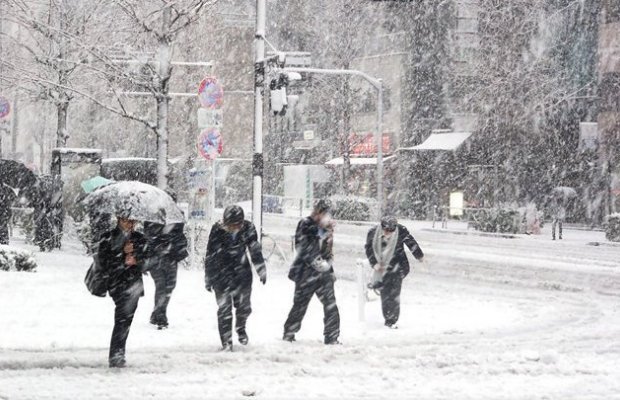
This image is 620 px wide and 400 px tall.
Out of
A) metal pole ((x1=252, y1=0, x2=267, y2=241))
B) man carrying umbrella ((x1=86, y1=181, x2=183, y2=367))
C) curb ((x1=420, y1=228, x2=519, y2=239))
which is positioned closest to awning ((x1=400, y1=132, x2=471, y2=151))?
curb ((x1=420, y1=228, x2=519, y2=239))

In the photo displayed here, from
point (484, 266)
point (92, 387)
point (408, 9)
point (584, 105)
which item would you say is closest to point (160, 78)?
point (484, 266)

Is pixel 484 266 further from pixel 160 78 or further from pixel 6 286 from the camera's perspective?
pixel 6 286

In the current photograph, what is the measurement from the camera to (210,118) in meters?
17.0

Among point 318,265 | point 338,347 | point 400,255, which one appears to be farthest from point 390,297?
point 318,265

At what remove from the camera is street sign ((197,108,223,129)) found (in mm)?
16891

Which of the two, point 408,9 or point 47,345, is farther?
point 408,9

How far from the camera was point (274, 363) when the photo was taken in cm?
915

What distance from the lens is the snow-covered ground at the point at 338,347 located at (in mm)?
8023

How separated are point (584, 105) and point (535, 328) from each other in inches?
1163

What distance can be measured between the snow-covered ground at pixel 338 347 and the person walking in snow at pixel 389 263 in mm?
365

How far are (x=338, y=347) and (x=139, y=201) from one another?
120 inches

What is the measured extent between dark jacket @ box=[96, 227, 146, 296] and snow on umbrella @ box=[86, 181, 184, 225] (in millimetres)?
1620

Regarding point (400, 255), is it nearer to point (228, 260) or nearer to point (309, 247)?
point (309, 247)

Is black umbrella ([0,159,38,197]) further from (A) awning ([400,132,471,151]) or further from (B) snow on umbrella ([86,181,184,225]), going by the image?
(A) awning ([400,132,471,151])
